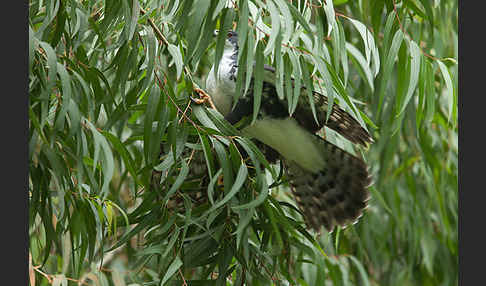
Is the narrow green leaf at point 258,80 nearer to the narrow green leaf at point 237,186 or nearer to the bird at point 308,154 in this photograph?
the narrow green leaf at point 237,186

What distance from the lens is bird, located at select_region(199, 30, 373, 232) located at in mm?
1810

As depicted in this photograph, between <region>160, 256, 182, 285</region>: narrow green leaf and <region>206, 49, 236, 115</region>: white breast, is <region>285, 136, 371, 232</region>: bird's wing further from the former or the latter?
<region>160, 256, 182, 285</region>: narrow green leaf

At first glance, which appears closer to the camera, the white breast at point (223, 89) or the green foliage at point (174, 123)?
the green foliage at point (174, 123)

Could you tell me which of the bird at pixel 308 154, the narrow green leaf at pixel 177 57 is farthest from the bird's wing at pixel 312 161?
the narrow green leaf at pixel 177 57

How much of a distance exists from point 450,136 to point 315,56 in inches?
69.7

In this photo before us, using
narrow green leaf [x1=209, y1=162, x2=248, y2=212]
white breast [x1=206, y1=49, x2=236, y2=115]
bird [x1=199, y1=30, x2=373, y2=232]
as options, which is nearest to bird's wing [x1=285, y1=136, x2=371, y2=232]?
bird [x1=199, y1=30, x2=373, y2=232]

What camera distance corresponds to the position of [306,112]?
1800mm

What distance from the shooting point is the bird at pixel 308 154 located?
181cm

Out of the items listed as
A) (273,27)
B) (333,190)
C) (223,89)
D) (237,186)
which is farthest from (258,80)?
(333,190)

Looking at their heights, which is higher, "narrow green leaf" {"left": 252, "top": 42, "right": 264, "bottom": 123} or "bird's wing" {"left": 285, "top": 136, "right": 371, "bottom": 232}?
"narrow green leaf" {"left": 252, "top": 42, "right": 264, "bottom": 123}

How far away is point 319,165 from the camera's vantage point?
190 centimetres

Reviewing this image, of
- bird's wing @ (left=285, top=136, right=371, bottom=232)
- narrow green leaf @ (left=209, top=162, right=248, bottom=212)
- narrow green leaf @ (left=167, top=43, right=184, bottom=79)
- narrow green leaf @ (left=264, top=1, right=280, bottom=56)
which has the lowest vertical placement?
bird's wing @ (left=285, top=136, right=371, bottom=232)

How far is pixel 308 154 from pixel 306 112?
0.13 meters

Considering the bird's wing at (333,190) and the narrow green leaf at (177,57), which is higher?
the narrow green leaf at (177,57)
